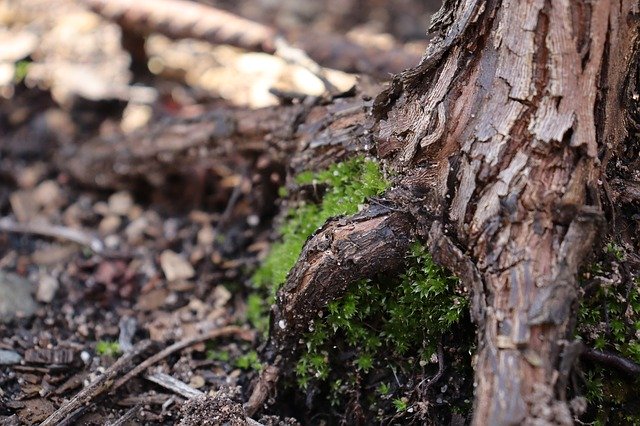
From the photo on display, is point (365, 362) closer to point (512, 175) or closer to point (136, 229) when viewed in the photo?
point (512, 175)

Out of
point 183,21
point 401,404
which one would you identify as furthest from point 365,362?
point 183,21

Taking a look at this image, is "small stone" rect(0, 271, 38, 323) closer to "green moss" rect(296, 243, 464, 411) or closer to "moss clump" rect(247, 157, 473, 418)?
"moss clump" rect(247, 157, 473, 418)

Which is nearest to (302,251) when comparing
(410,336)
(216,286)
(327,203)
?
(327,203)

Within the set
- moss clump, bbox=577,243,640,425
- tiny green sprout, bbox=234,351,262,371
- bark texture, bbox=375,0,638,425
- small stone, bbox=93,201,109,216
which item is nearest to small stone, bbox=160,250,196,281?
small stone, bbox=93,201,109,216

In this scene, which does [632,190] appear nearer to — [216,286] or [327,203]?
[327,203]

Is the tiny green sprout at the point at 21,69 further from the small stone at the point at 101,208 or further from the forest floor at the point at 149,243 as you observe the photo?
the small stone at the point at 101,208

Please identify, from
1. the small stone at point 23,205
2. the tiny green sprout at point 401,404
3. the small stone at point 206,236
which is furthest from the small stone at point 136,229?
the tiny green sprout at point 401,404
